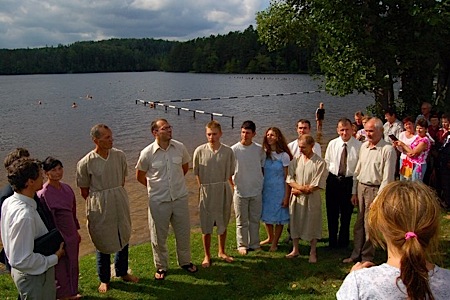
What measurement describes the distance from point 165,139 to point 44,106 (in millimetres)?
50234

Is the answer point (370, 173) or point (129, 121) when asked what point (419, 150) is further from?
point (129, 121)

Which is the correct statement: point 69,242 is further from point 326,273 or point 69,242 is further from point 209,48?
point 209,48

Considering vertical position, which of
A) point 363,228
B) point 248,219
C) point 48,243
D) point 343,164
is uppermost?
point 343,164

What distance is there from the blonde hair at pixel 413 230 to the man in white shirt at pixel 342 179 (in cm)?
468

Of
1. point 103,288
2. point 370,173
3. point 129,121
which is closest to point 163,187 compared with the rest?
point 103,288

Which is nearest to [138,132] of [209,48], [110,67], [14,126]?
[14,126]

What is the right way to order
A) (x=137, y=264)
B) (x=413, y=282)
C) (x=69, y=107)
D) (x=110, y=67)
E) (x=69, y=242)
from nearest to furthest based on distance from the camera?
1. (x=413, y=282)
2. (x=69, y=242)
3. (x=137, y=264)
4. (x=69, y=107)
5. (x=110, y=67)

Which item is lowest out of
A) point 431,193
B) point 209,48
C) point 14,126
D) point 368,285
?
point 14,126

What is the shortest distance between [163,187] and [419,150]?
4908mm

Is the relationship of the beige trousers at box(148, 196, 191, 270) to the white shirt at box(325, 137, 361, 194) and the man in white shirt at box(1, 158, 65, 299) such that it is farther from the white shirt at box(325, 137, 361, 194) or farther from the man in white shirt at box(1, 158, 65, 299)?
the white shirt at box(325, 137, 361, 194)

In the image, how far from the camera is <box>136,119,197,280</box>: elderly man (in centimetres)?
616

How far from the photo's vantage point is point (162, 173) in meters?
6.19

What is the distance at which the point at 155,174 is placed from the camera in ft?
20.3

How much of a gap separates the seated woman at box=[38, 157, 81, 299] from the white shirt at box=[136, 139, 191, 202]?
116 cm
